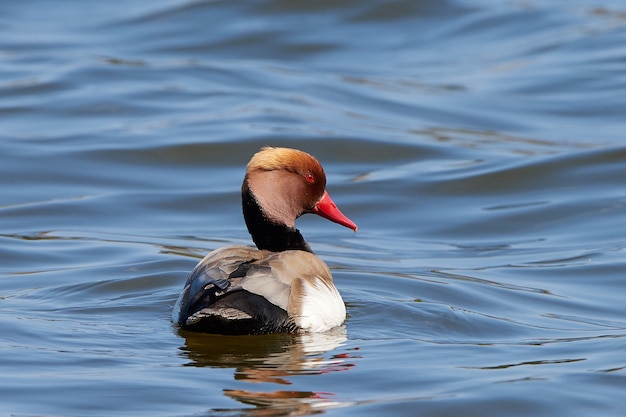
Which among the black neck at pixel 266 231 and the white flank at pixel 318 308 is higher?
the black neck at pixel 266 231

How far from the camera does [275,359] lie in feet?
24.2

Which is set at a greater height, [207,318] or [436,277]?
[207,318]

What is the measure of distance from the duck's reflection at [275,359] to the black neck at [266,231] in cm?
77

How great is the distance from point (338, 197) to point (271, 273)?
585 centimetres

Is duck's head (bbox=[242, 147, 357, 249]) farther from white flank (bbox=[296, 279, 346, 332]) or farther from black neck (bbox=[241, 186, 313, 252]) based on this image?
white flank (bbox=[296, 279, 346, 332])

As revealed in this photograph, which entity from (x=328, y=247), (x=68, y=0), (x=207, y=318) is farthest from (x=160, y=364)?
(x=68, y=0)

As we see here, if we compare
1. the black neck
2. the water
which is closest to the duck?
the black neck

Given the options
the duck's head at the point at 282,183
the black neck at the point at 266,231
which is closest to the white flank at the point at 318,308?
the black neck at the point at 266,231

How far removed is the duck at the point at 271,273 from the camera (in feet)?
24.4

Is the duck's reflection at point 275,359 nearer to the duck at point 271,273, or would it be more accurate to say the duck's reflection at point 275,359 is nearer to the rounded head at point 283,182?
the duck at point 271,273

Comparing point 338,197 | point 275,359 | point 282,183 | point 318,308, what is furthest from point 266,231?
point 338,197

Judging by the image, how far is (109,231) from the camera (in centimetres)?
1187

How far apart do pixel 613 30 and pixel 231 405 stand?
16288 millimetres

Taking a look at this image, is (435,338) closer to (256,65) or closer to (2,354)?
(2,354)
